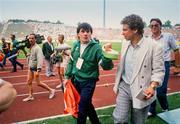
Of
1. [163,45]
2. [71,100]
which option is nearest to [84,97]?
[71,100]

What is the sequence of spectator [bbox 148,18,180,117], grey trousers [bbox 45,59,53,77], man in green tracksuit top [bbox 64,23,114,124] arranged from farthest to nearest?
grey trousers [bbox 45,59,53,77], spectator [bbox 148,18,180,117], man in green tracksuit top [bbox 64,23,114,124]

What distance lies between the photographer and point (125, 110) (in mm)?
4309

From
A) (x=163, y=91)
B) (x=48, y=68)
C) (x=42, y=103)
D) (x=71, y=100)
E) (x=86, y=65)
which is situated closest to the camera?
(x=86, y=65)

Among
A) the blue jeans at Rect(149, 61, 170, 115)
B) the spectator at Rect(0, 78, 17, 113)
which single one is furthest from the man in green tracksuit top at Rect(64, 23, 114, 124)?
the spectator at Rect(0, 78, 17, 113)

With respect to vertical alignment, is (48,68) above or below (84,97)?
below

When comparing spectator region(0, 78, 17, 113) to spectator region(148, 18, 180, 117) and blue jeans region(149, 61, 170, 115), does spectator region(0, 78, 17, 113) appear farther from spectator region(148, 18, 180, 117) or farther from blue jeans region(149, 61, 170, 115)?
blue jeans region(149, 61, 170, 115)

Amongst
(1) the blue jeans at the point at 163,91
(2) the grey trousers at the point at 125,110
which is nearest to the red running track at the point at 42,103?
(1) the blue jeans at the point at 163,91

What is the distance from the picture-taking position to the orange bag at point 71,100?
5527mm

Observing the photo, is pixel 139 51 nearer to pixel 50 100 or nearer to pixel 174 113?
pixel 174 113

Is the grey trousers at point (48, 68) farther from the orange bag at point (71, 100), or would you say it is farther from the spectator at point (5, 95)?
the spectator at point (5, 95)

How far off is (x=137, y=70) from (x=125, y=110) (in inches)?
22.1

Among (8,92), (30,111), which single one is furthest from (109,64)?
(30,111)

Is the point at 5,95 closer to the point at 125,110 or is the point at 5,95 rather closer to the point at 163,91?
the point at 125,110

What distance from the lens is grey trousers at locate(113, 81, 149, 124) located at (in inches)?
169
